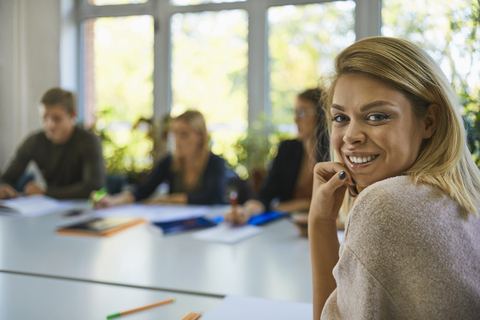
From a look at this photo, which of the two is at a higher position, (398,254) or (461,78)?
(461,78)

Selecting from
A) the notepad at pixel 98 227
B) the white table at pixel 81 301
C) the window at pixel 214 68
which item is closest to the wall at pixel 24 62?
the window at pixel 214 68

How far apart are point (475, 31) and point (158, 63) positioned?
3452 millimetres

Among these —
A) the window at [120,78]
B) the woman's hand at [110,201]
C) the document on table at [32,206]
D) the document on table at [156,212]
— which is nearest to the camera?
the document on table at [156,212]

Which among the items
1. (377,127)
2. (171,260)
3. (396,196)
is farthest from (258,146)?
(396,196)

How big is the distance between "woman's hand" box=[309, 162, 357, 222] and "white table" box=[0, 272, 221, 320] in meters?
0.38

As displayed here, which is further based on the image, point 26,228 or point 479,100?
point 26,228

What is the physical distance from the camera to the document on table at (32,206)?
2.21 m

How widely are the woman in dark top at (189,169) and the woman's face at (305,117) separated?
67 cm

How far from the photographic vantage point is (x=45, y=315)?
981 millimetres

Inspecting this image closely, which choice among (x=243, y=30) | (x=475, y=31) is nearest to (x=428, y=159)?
(x=475, y=31)

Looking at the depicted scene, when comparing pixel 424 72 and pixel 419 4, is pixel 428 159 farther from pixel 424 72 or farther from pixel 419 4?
pixel 419 4

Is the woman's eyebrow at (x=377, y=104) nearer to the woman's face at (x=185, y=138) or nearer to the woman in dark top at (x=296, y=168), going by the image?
the woman in dark top at (x=296, y=168)

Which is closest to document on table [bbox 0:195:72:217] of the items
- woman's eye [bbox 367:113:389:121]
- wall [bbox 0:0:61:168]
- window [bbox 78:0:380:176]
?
wall [bbox 0:0:61:168]

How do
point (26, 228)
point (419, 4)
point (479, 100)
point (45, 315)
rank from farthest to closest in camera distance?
point (419, 4) → point (26, 228) → point (479, 100) → point (45, 315)
